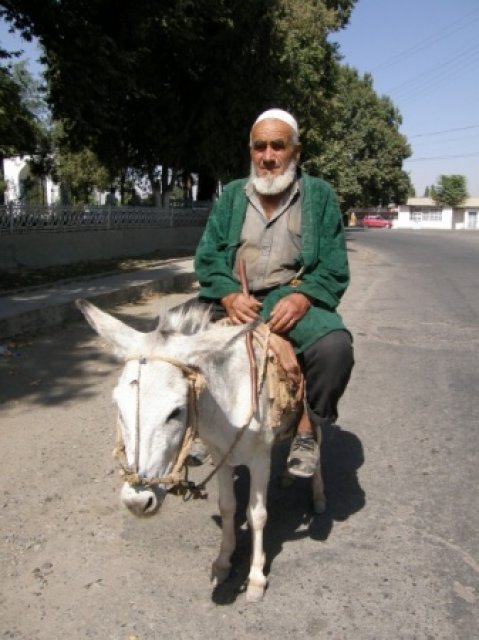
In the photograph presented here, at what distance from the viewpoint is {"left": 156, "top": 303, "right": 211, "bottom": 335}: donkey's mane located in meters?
2.16

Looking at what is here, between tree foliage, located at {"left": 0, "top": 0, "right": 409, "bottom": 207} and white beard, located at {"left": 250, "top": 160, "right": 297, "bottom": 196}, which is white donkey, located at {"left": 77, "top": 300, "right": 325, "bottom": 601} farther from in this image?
tree foliage, located at {"left": 0, "top": 0, "right": 409, "bottom": 207}

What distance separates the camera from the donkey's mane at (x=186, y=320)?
2.16 meters

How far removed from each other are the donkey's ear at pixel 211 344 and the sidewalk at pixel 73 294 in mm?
5740

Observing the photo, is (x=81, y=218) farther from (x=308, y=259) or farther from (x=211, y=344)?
(x=211, y=344)

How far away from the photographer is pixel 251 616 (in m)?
2.50

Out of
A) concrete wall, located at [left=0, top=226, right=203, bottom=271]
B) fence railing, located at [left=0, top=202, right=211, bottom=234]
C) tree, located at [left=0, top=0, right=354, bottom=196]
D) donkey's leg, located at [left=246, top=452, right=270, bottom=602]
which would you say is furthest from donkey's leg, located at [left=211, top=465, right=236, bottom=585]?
tree, located at [left=0, top=0, right=354, bottom=196]

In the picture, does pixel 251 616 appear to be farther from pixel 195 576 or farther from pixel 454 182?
pixel 454 182

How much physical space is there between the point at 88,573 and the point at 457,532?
1.95 m

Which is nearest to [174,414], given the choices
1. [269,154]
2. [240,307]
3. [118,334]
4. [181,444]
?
[181,444]

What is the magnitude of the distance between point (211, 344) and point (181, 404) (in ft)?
0.82

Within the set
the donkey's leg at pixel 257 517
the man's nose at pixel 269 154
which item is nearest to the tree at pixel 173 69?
the man's nose at pixel 269 154

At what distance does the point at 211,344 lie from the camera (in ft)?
6.65

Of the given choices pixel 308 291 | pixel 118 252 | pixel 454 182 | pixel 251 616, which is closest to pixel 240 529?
pixel 251 616

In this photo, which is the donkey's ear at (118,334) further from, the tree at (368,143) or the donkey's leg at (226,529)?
the tree at (368,143)
